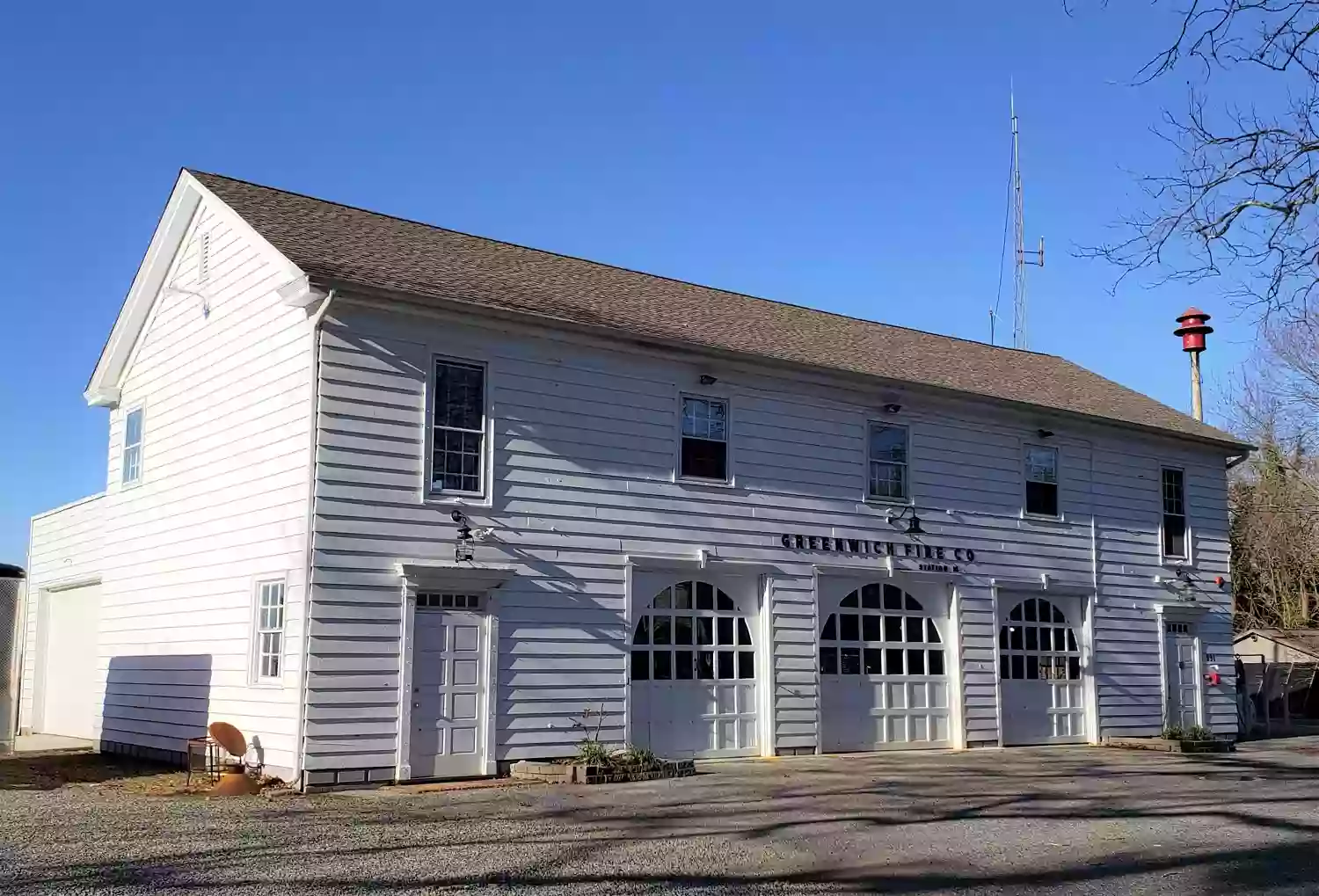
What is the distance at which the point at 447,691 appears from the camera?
14352 millimetres

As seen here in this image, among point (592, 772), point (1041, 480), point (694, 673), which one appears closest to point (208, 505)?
point (592, 772)

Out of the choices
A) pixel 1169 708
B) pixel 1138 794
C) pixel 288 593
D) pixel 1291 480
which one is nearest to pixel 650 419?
pixel 288 593

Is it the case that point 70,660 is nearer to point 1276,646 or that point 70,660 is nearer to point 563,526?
point 563,526

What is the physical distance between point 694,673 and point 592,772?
9.64ft

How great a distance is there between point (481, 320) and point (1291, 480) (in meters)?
31.4

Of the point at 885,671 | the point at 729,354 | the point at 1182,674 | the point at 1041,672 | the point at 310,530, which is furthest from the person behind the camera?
the point at 1182,674

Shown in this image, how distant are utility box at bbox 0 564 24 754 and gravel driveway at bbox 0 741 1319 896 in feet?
6.59

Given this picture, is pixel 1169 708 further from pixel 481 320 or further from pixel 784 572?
pixel 481 320

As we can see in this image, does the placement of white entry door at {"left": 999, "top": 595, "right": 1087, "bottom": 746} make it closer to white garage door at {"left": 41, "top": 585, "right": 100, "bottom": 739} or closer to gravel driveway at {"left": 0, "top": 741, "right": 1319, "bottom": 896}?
gravel driveway at {"left": 0, "top": 741, "right": 1319, "bottom": 896}

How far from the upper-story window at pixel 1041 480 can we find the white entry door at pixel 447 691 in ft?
33.0

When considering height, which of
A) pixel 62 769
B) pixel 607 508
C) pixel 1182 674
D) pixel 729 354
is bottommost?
pixel 62 769

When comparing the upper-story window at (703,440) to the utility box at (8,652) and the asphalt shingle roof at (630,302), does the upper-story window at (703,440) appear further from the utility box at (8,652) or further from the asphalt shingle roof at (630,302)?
the utility box at (8,652)

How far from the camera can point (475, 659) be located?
1462 cm

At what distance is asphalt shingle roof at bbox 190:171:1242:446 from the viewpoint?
15281 mm
